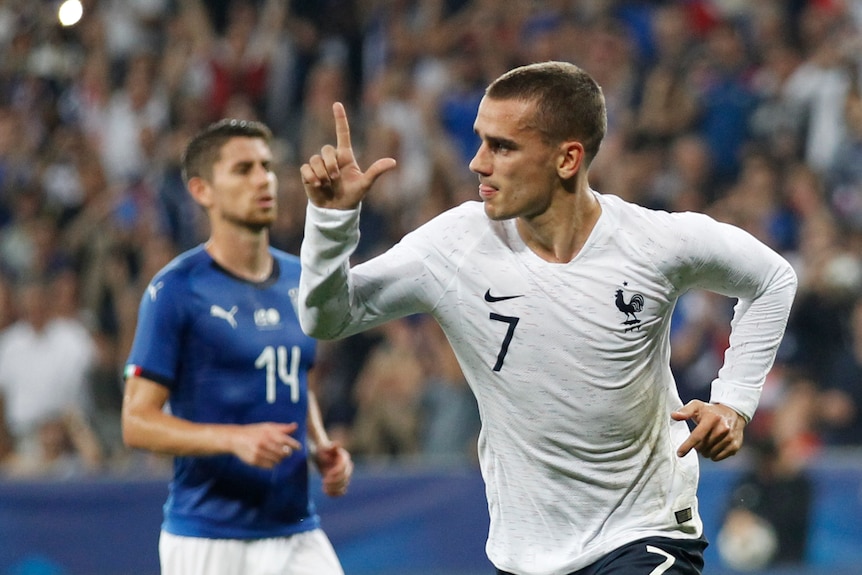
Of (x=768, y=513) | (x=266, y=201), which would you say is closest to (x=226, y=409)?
(x=266, y=201)

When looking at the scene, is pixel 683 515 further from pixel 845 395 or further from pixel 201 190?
pixel 845 395

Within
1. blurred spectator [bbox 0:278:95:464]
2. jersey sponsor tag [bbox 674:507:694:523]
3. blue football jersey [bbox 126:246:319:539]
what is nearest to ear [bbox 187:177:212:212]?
blue football jersey [bbox 126:246:319:539]

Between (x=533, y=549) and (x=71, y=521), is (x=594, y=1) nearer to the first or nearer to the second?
(x=71, y=521)

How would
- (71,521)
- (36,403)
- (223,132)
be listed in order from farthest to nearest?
(36,403)
(71,521)
(223,132)

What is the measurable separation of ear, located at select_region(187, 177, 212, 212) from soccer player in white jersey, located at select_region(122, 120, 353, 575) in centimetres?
31

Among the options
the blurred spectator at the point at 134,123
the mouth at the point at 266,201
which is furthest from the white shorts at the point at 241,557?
the blurred spectator at the point at 134,123

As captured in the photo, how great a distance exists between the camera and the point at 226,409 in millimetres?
5547

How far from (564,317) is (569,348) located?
0.32 ft

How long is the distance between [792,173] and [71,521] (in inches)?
246

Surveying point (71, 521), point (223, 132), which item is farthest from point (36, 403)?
point (223, 132)

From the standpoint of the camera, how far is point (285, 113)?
1358 cm

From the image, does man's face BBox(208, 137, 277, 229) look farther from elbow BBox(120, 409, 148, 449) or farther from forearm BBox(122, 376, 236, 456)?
elbow BBox(120, 409, 148, 449)

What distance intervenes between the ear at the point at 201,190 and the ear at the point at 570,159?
2.17 meters

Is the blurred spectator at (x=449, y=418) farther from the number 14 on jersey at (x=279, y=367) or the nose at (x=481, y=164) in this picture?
the nose at (x=481, y=164)
